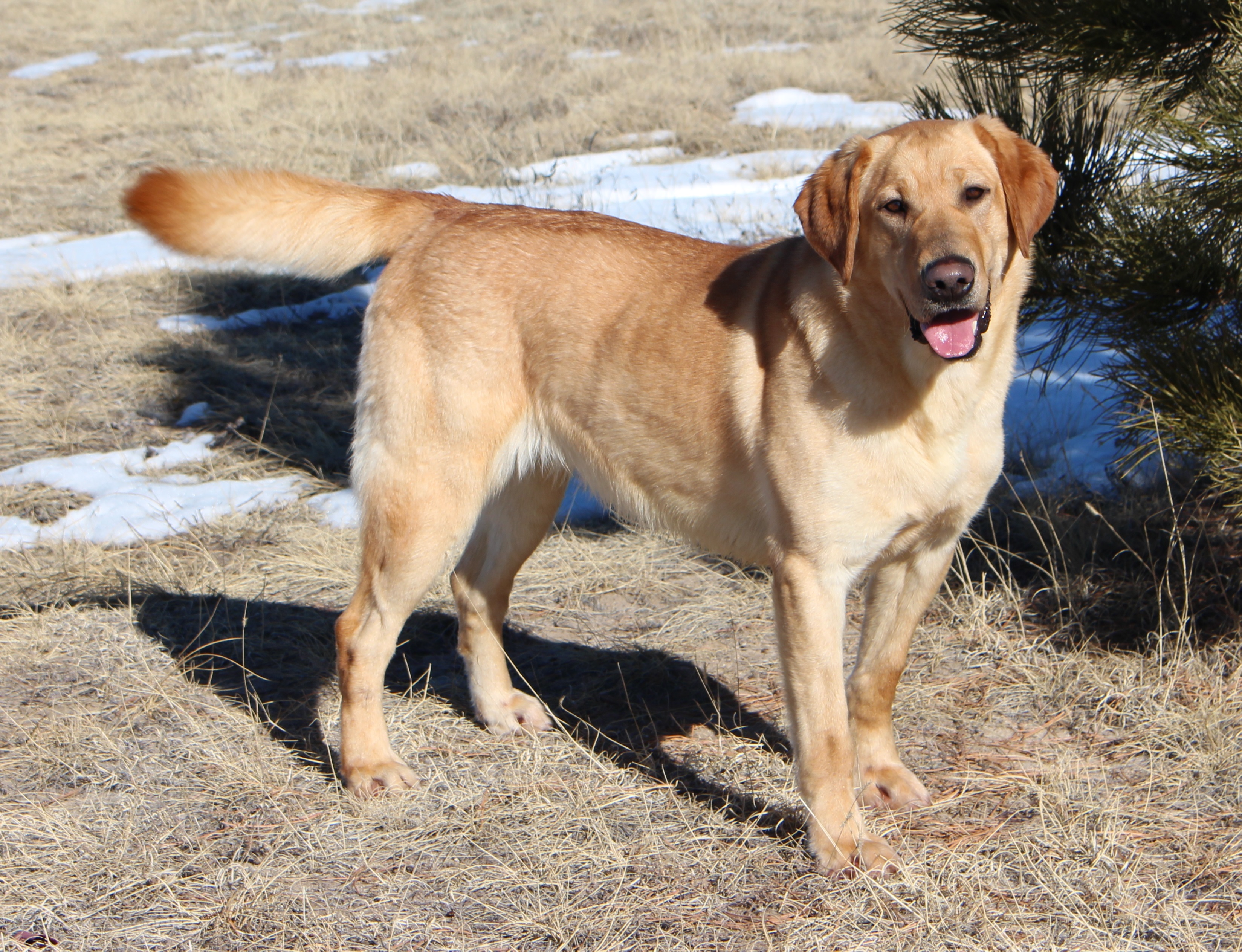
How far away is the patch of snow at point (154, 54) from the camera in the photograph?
667 inches

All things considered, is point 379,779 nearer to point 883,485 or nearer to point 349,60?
point 883,485

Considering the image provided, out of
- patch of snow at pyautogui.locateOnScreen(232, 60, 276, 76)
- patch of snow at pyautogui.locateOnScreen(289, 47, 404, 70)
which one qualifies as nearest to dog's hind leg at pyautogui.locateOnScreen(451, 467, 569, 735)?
patch of snow at pyautogui.locateOnScreen(289, 47, 404, 70)

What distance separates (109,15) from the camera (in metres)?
21.9

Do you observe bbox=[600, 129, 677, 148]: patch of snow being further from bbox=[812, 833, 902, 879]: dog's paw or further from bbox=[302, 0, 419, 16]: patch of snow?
bbox=[302, 0, 419, 16]: patch of snow

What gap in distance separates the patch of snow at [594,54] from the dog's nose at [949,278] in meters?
13.1

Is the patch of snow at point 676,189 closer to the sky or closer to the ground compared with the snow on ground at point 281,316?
closer to the sky

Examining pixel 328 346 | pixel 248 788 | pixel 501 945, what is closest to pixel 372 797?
pixel 248 788

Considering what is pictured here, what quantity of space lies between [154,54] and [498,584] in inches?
686

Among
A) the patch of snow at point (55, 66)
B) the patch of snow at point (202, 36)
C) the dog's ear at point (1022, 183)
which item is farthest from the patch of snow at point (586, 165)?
the patch of snow at point (202, 36)

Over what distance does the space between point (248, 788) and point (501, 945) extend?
0.99 meters

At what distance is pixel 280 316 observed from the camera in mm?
7062

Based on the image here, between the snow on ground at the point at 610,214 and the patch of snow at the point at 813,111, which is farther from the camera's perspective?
the patch of snow at the point at 813,111

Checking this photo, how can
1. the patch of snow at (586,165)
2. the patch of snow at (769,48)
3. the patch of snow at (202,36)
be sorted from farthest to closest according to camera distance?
the patch of snow at (202,36) → the patch of snow at (769,48) → the patch of snow at (586,165)

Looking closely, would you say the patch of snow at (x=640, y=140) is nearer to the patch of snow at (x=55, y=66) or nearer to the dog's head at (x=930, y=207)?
the dog's head at (x=930, y=207)
